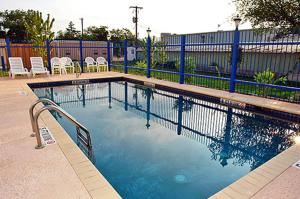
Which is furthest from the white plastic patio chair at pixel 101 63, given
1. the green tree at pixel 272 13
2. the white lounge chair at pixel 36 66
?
the green tree at pixel 272 13

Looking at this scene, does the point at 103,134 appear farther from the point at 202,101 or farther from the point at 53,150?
the point at 202,101

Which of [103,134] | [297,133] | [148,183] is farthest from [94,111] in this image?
[297,133]

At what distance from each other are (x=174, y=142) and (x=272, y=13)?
28.7 feet

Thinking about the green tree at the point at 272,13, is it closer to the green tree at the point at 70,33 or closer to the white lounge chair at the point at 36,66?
the white lounge chair at the point at 36,66

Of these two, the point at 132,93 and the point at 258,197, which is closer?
the point at 258,197

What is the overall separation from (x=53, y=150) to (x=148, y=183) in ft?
4.84

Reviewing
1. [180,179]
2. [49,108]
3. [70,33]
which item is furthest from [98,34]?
[180,179]

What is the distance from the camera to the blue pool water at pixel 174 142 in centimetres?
330

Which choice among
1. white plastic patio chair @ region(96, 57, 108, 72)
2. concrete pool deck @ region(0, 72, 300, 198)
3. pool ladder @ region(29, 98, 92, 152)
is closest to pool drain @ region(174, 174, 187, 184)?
concrete pool deck @ region(0, 72, 300, 198)

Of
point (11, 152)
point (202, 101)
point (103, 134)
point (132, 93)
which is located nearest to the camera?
point (11, 152)

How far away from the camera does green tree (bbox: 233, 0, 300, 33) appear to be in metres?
9.60

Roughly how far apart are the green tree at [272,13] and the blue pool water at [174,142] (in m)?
5.97

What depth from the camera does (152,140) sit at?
15.6 ft

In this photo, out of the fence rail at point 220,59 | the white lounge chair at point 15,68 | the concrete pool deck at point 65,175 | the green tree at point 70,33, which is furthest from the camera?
the green tree at point 70,33
